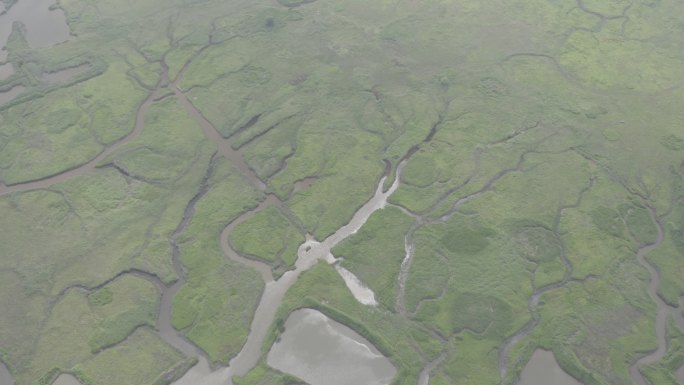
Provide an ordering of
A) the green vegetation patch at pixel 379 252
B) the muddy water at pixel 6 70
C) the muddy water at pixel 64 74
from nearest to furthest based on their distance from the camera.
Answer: the green vegetation patch at pixel 379 252
the muddy water at pixel 64 74
the muddy water at pixel 6 70

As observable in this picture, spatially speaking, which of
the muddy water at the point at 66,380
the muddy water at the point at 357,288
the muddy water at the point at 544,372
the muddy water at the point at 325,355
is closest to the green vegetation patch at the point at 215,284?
the muddy water at the point at 325,355

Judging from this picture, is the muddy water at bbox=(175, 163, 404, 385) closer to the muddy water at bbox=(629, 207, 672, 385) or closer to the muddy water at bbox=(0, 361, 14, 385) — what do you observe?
the muddy water at bbox=(0, 361, 14, 385)

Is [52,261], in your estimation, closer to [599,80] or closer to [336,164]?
[336,164]

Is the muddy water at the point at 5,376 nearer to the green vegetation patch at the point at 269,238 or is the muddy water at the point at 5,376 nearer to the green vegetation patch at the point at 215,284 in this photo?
the green vegetation patch at the point at 215,284

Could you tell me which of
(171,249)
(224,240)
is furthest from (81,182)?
(224,240)

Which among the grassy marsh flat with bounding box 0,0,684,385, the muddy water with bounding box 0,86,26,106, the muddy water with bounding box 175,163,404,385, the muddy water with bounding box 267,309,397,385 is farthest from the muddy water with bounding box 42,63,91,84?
the muddy water with bounding box 267,309,397,385
